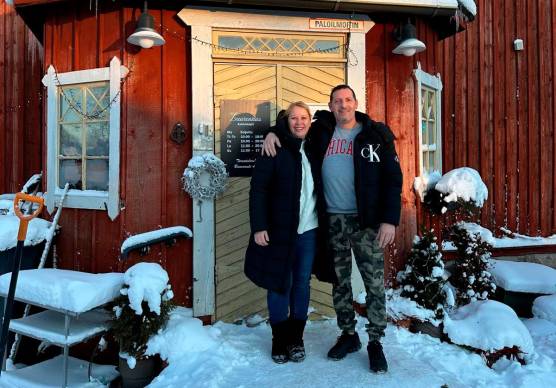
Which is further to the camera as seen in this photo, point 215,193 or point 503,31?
point 503,31

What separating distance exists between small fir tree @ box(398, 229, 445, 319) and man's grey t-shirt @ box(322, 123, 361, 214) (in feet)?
5.25

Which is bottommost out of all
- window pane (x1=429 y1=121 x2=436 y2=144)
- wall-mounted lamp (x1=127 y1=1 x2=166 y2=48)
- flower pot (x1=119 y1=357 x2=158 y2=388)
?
flower pot (x1=119 y1=357 x2=158 y2=388)

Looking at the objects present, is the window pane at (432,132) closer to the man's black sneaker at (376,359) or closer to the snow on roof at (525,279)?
the snow on roof at (525,279)

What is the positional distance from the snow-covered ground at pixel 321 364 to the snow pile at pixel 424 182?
160cm

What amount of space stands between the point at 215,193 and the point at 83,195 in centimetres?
143

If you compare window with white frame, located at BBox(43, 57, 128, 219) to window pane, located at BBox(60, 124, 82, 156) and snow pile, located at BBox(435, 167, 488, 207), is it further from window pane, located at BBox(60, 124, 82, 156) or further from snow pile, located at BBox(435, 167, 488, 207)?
snow pile, located at BBox(435, 167, 488, 207)

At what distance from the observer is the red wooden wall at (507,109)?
6.73 meters

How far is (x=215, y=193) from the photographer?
4.28 meters

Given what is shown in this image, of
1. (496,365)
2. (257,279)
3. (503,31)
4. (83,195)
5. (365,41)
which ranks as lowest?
(496,365)

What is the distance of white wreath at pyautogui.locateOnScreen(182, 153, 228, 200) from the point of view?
4223 millimetres

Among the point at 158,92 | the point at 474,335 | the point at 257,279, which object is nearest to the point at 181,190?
the point at 158,92

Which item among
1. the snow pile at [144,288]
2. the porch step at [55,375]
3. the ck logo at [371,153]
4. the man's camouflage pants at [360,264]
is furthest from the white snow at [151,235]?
the ck logo at [371,153]

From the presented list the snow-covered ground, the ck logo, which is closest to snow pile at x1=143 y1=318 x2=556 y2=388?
the snow-covered ground

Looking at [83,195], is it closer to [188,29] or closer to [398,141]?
[188,29]
